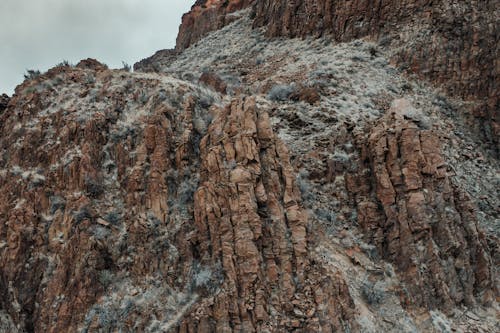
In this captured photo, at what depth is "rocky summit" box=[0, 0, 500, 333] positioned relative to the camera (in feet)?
39.0

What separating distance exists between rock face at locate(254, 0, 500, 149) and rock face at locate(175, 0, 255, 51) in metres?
12.2

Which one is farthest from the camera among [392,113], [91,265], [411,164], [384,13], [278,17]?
[278,17]

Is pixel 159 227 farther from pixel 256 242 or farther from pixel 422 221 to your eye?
pixel 422 221

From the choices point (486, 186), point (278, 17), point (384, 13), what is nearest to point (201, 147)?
point (486, 186)

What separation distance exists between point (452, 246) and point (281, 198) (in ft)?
16.9

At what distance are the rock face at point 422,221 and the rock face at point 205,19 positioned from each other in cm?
2460

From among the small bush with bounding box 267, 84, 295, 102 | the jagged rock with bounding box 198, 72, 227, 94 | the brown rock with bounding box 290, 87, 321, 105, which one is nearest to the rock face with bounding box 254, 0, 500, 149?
the brown rock with bounding box 290, 87, 321, 105

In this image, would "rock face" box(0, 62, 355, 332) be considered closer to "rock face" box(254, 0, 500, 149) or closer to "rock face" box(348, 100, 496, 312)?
"rock face" box(348, 100, 496, 312)

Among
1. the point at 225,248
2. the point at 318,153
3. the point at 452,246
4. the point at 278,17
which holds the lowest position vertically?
the point at 452,246

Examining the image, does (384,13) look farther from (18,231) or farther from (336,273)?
(18,231)

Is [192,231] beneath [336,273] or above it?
above

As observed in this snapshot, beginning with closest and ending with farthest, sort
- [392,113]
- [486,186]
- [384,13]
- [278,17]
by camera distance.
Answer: [392,113] → [486,186] → [384,13] → [278,17]

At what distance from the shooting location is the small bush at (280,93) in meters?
19.6

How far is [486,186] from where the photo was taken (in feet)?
55.7
